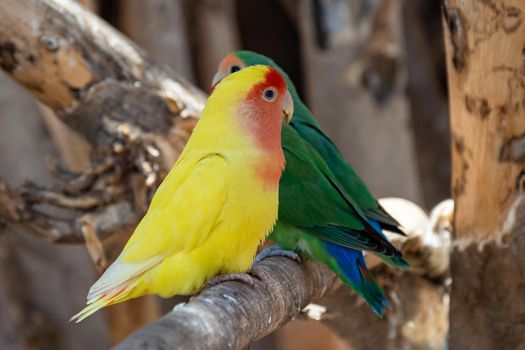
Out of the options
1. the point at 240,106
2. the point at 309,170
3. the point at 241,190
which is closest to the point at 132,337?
the point at 241,190

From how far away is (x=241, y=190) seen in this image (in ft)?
4.77

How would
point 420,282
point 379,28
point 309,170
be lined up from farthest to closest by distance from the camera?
point 379,28 → point 420,282 → point 309,170

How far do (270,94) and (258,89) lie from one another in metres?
0.03

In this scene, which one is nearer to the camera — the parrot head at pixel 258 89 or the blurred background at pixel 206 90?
the parrot head at pixel 258 89

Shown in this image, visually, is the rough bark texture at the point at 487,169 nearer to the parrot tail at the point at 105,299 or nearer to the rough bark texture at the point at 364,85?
the parrot tail at the point at 105,299

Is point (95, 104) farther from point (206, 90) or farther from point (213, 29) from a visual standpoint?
point (206, 90)

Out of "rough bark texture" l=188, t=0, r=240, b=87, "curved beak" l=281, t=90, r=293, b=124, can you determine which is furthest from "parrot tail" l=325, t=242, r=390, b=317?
"rough bark texture" l=188, t=0, r=240, b=87

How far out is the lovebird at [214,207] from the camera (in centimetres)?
145

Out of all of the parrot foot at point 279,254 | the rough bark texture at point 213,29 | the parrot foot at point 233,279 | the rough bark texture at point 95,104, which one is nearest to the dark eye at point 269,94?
the parrot foot at point 233,279

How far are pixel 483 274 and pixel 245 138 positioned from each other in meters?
0.84

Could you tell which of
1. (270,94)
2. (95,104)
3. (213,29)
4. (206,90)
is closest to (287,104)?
(270,94)

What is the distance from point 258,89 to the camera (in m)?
1.51

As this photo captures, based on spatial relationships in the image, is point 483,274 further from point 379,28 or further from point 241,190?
point 379,28

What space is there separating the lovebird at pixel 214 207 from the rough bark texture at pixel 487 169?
0.59m
